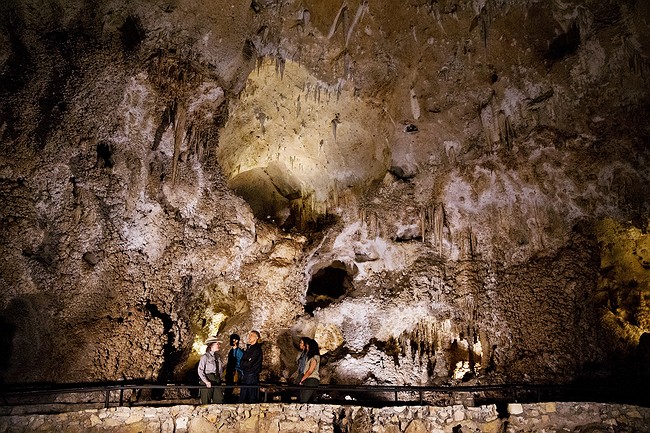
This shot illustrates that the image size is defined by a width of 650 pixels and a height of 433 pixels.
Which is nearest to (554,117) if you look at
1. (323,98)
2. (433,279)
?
(433,279)

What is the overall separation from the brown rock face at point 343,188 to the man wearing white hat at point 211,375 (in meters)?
1.61

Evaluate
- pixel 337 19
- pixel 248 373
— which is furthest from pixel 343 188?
pixel 248 373

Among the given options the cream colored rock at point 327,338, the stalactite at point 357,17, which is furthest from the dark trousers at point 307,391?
the stalactite at point 357,17

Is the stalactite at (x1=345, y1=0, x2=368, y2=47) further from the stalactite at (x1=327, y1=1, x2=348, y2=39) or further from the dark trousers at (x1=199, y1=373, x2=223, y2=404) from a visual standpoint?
the dark trousers at (x1=199, y1=373, x2=223, y2=404)

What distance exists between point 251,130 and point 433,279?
5.69 meters

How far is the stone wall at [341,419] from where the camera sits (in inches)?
264

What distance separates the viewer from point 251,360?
8.37m

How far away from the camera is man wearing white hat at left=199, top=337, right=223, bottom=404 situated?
802 cm

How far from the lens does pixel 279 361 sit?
1267cm

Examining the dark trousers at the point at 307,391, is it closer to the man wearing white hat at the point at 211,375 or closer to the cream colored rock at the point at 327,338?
the man wearing white hat at the point at 211,375

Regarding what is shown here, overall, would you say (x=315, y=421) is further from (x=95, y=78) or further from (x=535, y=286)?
(x=95, y=78)

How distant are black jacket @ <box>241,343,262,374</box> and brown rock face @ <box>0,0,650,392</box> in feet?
6.67

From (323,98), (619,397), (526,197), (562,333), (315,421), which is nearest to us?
(315,421)

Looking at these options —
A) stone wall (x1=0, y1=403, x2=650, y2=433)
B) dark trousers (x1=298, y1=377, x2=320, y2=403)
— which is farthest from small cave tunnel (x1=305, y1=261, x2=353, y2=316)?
stone wall (x1=0, y1=403, x2=650, y2=433)
